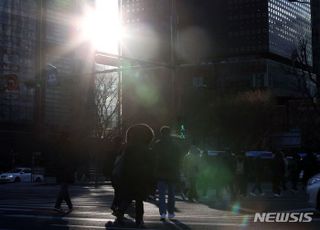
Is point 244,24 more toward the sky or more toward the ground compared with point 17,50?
more toward the sky

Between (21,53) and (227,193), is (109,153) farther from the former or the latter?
(21,53)

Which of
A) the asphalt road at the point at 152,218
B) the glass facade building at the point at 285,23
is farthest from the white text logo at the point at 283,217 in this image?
the glass facade building at the point at 285,23

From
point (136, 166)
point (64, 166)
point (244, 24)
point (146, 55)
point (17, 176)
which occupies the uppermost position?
point (244, 24)

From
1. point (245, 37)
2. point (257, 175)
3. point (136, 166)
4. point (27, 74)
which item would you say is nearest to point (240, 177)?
point (257, 175)

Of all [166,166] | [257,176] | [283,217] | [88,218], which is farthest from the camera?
[257,176]

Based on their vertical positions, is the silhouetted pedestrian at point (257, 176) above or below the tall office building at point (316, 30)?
below

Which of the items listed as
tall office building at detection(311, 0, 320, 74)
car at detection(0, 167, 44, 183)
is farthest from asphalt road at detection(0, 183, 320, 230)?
tall office building at detection(311, 0, 320, 74)

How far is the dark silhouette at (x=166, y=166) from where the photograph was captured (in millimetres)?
12000

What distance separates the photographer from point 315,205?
13.0 meters

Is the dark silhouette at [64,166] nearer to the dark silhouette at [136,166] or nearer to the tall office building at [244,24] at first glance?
the dark silhouette at [136,166]

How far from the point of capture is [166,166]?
12.1 m

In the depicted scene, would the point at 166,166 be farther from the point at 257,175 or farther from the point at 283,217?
the point at 257,175

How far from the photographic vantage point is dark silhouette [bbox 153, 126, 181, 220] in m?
12.0

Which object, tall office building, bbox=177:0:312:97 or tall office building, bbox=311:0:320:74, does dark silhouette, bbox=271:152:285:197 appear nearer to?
tall office building, bbox=311:0:320:74
